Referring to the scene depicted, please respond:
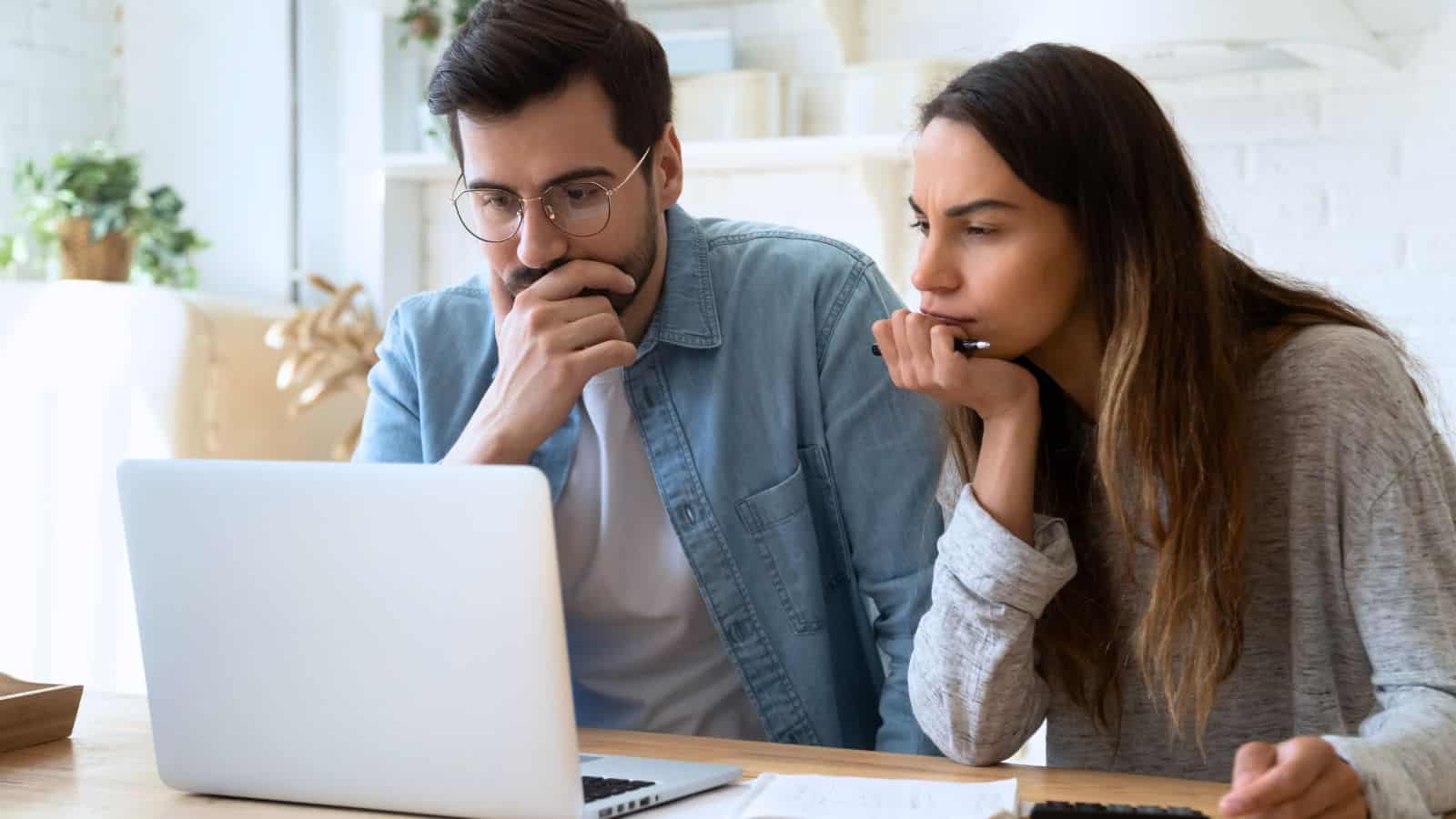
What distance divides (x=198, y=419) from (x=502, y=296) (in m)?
1.45

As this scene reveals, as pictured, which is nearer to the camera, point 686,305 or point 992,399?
point 992,399

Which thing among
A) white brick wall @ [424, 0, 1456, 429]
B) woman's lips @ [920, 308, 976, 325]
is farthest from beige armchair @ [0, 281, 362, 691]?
woman's lips @ [920, 308, 976, 325]

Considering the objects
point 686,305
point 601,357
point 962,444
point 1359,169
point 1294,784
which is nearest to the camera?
point 1294,784

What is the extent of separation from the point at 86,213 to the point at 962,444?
2142mm

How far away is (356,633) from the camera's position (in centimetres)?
99

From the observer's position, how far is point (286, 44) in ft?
10.7

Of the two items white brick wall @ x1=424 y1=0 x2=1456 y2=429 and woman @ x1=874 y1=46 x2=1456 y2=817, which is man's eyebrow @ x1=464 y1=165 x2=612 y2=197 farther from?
white brick wall @ x1=424 y1=0 x2=1456 y2=429

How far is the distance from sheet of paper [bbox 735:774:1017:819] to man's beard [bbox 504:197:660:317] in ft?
2.02

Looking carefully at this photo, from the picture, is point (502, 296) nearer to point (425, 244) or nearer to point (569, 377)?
point (569, 377)

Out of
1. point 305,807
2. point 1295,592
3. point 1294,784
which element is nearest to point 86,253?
point 305,807

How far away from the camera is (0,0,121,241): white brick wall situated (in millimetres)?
2994

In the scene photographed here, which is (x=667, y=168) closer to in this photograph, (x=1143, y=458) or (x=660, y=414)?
(x=660, y=414)

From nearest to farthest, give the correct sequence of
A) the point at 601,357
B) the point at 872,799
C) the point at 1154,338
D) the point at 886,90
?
the point at 872,799, the point at 1154,338, the point at 601,357, the point at 886,90

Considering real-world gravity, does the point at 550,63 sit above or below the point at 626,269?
above
